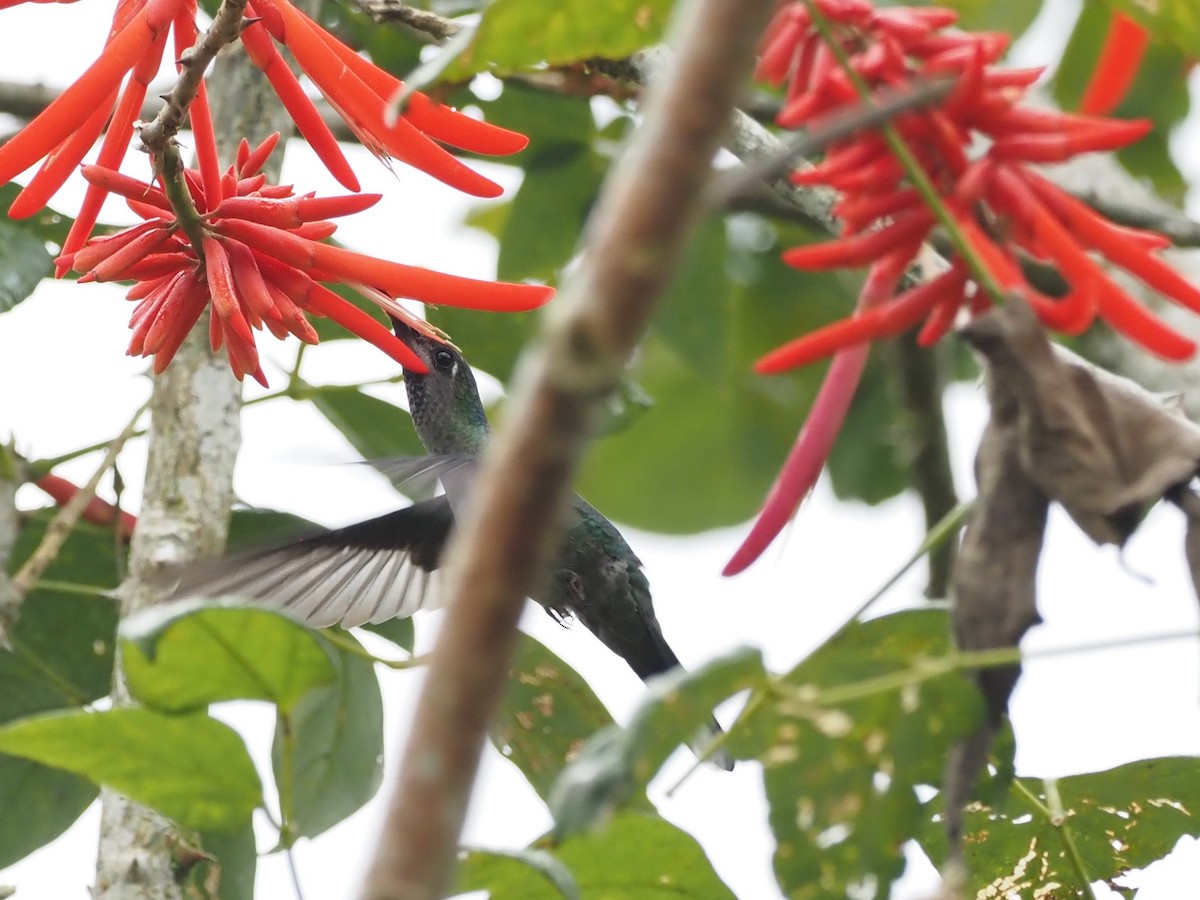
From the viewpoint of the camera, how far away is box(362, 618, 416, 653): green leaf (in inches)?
85.5

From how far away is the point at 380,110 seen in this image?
4.41 feet

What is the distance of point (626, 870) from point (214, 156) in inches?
29.1

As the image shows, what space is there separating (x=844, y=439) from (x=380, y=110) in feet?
7.65

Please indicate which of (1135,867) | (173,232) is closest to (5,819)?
(173,232)

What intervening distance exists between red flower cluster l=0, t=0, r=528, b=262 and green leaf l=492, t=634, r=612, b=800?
67cm

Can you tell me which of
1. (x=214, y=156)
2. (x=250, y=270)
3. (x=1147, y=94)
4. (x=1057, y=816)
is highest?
(x=1147, y=94)

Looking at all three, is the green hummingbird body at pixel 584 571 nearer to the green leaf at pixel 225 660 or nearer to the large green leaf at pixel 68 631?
the large green leaf at pixel 68 631

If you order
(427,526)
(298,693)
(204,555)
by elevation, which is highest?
(427,526)

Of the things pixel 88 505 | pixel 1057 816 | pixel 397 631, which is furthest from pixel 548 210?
pixel 1057 816

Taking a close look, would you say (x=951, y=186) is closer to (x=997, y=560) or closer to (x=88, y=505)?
(x=997, y=560)

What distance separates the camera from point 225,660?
103 centimetres

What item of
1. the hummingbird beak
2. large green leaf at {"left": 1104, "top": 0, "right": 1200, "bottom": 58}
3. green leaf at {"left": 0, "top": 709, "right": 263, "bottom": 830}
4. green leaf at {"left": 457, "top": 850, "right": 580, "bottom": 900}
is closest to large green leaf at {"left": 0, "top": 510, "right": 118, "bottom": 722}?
the hummingbird beak

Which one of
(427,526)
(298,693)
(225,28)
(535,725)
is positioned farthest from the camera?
(427,526)

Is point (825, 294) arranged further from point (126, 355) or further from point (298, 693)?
point (298, 693)
